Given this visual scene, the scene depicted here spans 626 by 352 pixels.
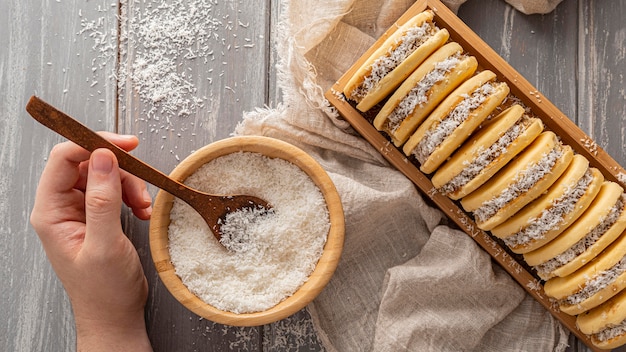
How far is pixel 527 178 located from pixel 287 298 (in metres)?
0.45

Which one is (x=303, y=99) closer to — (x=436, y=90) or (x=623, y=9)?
(x=436, y=90)

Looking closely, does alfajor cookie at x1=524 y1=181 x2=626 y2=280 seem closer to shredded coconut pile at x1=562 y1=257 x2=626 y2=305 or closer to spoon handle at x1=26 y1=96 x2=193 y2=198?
shredded coconut pile at x1=562 y1=257 x2=626 y2=305

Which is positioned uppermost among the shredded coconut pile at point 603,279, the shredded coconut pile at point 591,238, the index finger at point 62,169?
the index finger at point 62,169

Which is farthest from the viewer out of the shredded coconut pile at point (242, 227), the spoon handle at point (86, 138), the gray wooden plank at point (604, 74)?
the gray wooden plank at point (604, 74)

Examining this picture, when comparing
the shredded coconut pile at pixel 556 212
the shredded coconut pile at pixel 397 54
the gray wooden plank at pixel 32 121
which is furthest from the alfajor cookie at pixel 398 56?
the gray wooden plank at pixel 32 121

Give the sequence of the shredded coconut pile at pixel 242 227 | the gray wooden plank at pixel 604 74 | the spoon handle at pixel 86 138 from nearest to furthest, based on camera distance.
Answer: the spoon handle at pixel 86 138
the shredded coconut pile at pixel 242 227
the gray wooden plank at pixel 604 74

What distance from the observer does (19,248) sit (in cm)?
127

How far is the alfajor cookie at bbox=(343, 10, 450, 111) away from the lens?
1078 millimetres

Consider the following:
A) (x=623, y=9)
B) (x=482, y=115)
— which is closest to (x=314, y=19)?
(x=482, y=115)

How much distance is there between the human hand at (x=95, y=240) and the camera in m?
1.06

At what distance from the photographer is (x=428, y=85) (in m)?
1.07

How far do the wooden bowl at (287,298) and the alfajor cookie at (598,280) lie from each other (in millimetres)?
412

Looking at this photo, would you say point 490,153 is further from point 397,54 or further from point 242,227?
point 242,227

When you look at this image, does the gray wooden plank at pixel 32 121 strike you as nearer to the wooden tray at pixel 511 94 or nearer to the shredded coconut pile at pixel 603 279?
the wooden tray at pixel 511 94
